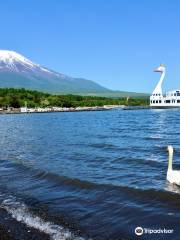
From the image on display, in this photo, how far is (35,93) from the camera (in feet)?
618

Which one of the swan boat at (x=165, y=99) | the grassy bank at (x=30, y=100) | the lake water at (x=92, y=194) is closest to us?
the lake water at (x=92, y=194)

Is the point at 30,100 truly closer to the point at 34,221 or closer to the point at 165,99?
the point at 165,99

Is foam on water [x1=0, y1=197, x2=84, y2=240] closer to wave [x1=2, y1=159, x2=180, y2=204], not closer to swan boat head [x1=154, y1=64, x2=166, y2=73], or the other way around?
wave [x1=2, y1=159, x2=180, y2=204]

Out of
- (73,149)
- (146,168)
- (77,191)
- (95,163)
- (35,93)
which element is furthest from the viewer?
(35,93)

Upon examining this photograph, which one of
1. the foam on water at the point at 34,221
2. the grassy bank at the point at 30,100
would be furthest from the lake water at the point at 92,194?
the grassy bank at the point at 30,100

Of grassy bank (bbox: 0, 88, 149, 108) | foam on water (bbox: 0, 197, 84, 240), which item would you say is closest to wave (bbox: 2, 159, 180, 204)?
foam on water (bbox: 0, 197, 84, 240)

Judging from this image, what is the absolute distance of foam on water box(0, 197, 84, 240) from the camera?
10.3 meters

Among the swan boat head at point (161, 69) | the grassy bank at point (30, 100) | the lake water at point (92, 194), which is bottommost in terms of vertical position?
the lake water at point (92, 194)

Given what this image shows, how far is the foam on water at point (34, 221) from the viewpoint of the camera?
10.3m

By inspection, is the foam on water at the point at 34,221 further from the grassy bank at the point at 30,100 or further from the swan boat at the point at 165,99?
the grassy bank at the point at 30,100

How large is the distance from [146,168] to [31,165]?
19.5 feet

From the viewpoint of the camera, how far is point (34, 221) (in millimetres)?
11461

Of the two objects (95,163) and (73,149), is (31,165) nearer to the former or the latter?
(95,163)

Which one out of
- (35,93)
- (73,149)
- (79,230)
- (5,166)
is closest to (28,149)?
(73,149)
